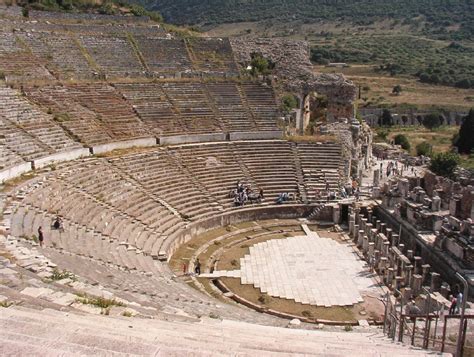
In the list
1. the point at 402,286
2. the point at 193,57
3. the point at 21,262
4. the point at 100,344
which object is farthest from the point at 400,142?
the point at 100,344

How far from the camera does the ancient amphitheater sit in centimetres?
834

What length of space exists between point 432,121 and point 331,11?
5503 centimetres

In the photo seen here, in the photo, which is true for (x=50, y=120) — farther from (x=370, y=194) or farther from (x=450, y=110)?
(x=450, y=110)

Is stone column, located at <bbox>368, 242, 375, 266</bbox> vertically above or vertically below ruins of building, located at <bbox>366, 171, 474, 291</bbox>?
below

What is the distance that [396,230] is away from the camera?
906 inches

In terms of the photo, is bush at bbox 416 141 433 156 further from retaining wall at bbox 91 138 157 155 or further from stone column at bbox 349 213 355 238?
retaining wall at bbox 91 138 157 155

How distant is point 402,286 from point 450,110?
53.2 metres

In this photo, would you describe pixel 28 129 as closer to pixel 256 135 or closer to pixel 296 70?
pixel 256 135

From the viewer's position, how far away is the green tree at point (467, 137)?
45656 millimetres

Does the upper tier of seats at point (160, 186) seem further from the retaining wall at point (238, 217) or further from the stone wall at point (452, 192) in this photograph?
the stone wall at point (452, 192)

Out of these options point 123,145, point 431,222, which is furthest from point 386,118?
point 123,145

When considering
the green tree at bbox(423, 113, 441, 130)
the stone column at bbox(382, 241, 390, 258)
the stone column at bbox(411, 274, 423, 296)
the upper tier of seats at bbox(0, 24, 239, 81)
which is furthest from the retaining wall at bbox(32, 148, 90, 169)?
the green tree at bbox(423, 113, 441, 130)

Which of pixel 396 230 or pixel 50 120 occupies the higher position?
pixel 50 120

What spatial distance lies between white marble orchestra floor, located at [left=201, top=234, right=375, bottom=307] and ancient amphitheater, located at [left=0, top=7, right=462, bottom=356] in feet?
0.36
